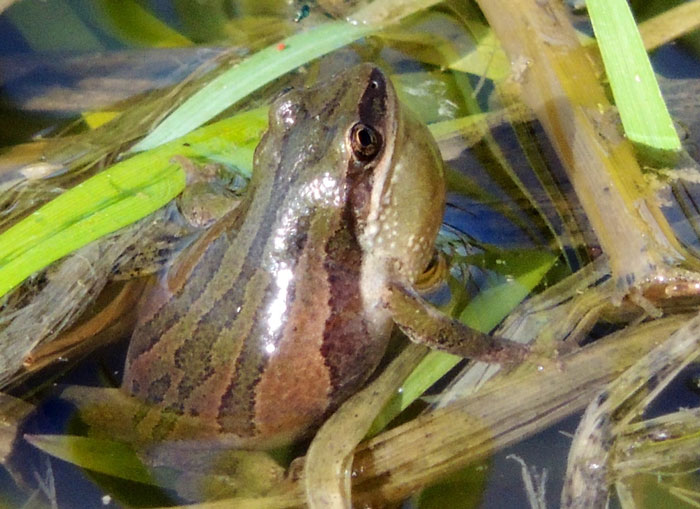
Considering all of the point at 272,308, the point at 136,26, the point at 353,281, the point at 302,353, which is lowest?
the point at 302,353

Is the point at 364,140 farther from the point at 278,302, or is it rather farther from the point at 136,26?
the point at 136,26

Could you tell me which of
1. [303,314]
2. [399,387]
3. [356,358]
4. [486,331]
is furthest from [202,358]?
[486,331]

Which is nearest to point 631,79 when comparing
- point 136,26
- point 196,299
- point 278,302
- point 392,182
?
point 392,182

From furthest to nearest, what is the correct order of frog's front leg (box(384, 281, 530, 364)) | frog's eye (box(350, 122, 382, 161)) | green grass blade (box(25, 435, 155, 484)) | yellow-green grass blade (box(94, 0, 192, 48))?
yellow-green grass blade (box(94, 0, 192, 48)) < green grass blade (box(25, 435, 155, 484)) < frog's front leg (box(384, 281, 530, 364)) < frog's eye (box(350, 122, 382, 161))

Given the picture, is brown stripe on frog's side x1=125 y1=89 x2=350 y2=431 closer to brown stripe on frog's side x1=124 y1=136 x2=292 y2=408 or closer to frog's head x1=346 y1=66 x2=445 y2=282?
brown stripe on frog's side x1=124 y1=136 x2=292 y2=408

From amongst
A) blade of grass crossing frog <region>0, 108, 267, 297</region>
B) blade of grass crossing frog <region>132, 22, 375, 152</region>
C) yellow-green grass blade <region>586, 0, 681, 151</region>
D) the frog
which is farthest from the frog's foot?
yellow-green grass blade <region>586, 0, 681, 151</region>

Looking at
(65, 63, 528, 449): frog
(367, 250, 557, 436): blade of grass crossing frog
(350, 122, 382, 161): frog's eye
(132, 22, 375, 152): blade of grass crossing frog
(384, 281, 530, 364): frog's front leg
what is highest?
(132, 22, 375, 152): blade of grass crossing frog

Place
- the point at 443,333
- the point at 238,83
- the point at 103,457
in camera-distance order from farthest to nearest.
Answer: the point at 238,83 → the point at 103,457 → the point at 443,333
